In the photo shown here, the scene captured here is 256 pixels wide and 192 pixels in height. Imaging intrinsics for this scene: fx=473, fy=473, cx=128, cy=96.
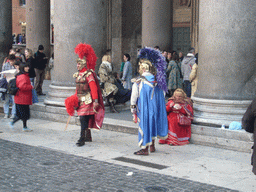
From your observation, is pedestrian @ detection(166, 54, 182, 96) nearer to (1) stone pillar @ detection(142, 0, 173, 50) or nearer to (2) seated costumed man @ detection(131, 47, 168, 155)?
(1) stone pillar @ detection(142, 0, 173, 50)

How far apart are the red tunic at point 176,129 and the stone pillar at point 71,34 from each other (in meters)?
3.62

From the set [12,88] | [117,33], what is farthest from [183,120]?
[117,33]

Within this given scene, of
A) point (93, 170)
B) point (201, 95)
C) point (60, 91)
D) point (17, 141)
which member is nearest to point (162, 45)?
point (60, 91)

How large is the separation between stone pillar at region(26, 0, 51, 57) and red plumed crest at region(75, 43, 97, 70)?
1086 centimetres

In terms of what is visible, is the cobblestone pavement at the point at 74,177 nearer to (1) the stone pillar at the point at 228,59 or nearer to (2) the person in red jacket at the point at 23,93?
(2) the person in red jacket at the point at 23,93

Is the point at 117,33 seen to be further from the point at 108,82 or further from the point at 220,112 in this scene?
the point at 220,112

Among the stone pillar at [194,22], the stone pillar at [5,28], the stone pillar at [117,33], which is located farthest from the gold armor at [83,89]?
the stone pillar at [117,33]

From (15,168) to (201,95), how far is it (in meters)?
4.07

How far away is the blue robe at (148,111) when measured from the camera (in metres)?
8.28

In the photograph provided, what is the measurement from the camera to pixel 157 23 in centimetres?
1609

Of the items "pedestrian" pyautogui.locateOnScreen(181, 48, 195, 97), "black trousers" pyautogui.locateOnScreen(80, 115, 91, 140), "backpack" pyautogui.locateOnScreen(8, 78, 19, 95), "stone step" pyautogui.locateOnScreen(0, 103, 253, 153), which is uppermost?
"pedestrian" pyautogui.locateOnScreen(181, 48, 195, 97)

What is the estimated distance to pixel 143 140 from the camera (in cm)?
828

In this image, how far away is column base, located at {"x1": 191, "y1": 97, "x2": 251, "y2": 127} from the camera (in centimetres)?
903

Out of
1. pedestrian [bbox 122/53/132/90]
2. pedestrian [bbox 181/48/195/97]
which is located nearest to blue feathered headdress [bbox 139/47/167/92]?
pedestrian [bbox 181/48/195/97]
